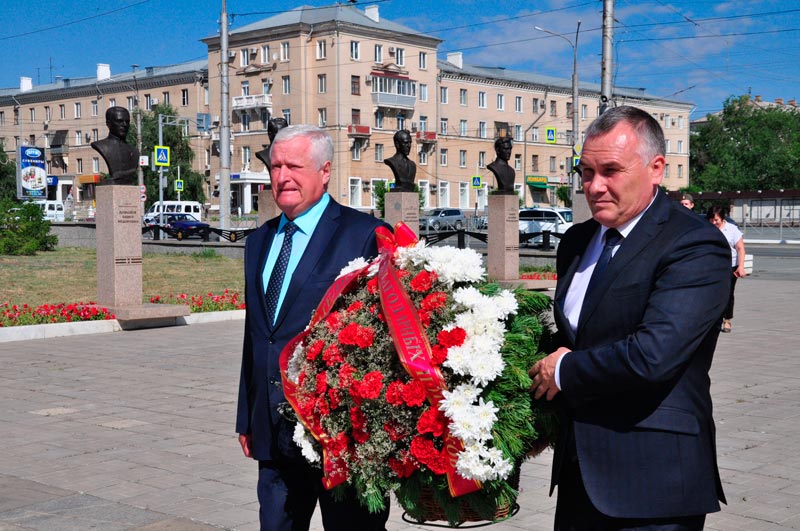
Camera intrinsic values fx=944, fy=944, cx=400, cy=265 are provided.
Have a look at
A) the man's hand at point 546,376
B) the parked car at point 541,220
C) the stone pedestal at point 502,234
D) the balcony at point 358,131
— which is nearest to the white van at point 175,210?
the balcony at point 358,131

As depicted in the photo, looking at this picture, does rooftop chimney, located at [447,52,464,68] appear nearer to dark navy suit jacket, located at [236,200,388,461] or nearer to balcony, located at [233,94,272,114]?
balcony, located at [233,94,272,114]

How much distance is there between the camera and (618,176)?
2672mm

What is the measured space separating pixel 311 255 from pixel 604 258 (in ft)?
3.90

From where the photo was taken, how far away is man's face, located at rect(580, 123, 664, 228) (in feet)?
8.71

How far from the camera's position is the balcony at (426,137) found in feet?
242

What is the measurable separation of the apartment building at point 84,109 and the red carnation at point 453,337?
7532 centimetres

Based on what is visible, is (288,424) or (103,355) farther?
(103,355)

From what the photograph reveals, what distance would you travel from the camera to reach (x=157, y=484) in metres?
5.66

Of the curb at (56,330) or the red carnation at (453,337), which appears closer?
the red carnation at (453,337)

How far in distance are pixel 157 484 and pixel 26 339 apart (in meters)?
7.56

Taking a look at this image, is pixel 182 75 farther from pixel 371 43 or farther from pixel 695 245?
pixel 695 245

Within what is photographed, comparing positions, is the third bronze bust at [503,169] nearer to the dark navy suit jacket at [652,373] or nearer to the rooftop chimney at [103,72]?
the dark navy suit jacket at [652,373]

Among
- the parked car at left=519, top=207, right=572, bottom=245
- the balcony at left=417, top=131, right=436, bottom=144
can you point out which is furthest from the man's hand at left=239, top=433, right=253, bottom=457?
the balcony at left=417, top=131, right=436, bottom=144

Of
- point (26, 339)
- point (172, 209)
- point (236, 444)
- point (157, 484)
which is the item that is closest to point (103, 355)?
point (26, 339)
